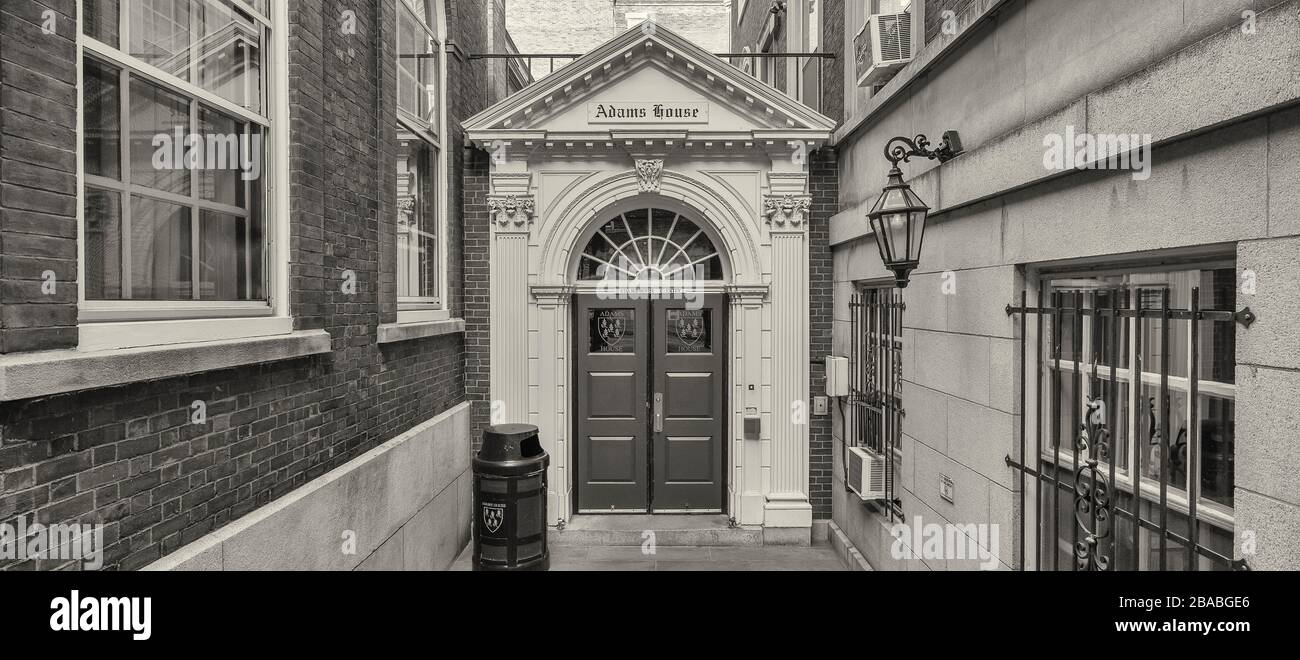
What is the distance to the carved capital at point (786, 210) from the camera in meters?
7.58

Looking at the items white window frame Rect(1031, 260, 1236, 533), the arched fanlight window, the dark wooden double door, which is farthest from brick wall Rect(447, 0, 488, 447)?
white window frame Rect(1031, 260, 1236, 533)

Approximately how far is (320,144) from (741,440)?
5.33m

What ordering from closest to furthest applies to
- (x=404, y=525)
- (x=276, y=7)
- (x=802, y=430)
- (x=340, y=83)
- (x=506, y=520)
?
(x=276, y=7) < (x=340, y=83) < (x=404, y=525) < (x=506, y=520) < (x=802, y=430)

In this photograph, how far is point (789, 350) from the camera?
7.68m

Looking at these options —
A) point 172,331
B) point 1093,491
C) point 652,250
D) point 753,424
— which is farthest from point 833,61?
point 172,331

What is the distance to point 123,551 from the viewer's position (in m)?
2.87

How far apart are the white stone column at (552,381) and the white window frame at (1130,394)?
16.7 feet

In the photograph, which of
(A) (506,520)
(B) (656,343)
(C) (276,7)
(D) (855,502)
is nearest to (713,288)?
(B) (656,343)

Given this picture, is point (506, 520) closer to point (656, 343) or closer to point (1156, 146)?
point (656, 343)

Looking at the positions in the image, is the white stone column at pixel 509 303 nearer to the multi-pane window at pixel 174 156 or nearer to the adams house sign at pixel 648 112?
the adams house sign at pixel 648 112

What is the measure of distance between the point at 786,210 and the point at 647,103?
2032 mm

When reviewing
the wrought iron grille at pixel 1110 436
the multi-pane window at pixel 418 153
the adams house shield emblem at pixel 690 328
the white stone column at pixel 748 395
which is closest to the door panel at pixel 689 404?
the adams house shield emblem at pixel 690 328

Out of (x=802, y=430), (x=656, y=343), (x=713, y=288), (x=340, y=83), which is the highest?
(x=340, y=83)

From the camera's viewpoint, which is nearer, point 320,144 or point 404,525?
point 320,144
